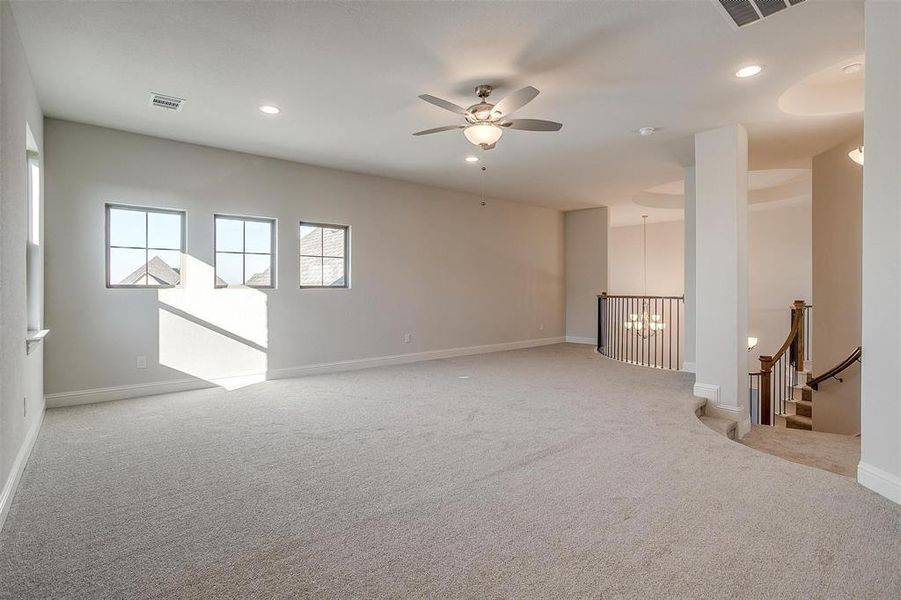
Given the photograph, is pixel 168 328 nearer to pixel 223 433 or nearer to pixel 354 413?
pixel 223 433

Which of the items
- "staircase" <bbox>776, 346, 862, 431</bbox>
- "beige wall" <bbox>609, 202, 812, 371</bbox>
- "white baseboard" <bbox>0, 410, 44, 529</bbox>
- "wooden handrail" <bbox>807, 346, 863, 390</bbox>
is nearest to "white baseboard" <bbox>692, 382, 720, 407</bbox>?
"wooden handrail" <bbox>807, 346, 863, 390</bbox>

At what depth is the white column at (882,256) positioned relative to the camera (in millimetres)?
2424

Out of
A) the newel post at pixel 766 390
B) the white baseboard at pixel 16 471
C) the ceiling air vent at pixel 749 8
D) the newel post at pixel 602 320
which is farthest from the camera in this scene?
the newel post at pixel 602 320

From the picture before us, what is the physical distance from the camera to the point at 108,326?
15.9ft

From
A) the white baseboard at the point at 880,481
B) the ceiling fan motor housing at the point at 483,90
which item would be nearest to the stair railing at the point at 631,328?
the white baseboard at the point at 880,481

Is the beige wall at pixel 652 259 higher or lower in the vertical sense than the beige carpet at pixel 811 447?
higher

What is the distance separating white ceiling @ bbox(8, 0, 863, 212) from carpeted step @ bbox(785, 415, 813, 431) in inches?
129

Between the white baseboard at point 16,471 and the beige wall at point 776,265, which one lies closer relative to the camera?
the white baseboard at point 16,471

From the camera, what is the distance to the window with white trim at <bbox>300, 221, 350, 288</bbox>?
20.6 ft

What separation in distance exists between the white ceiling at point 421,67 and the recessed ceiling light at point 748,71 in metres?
0.06

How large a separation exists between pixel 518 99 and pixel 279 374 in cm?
436

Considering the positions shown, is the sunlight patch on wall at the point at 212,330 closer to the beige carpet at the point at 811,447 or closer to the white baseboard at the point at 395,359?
the white baseboard at the point at 395,359

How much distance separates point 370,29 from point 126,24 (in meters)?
1.47

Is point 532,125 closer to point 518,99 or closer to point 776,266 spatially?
point 518,99
